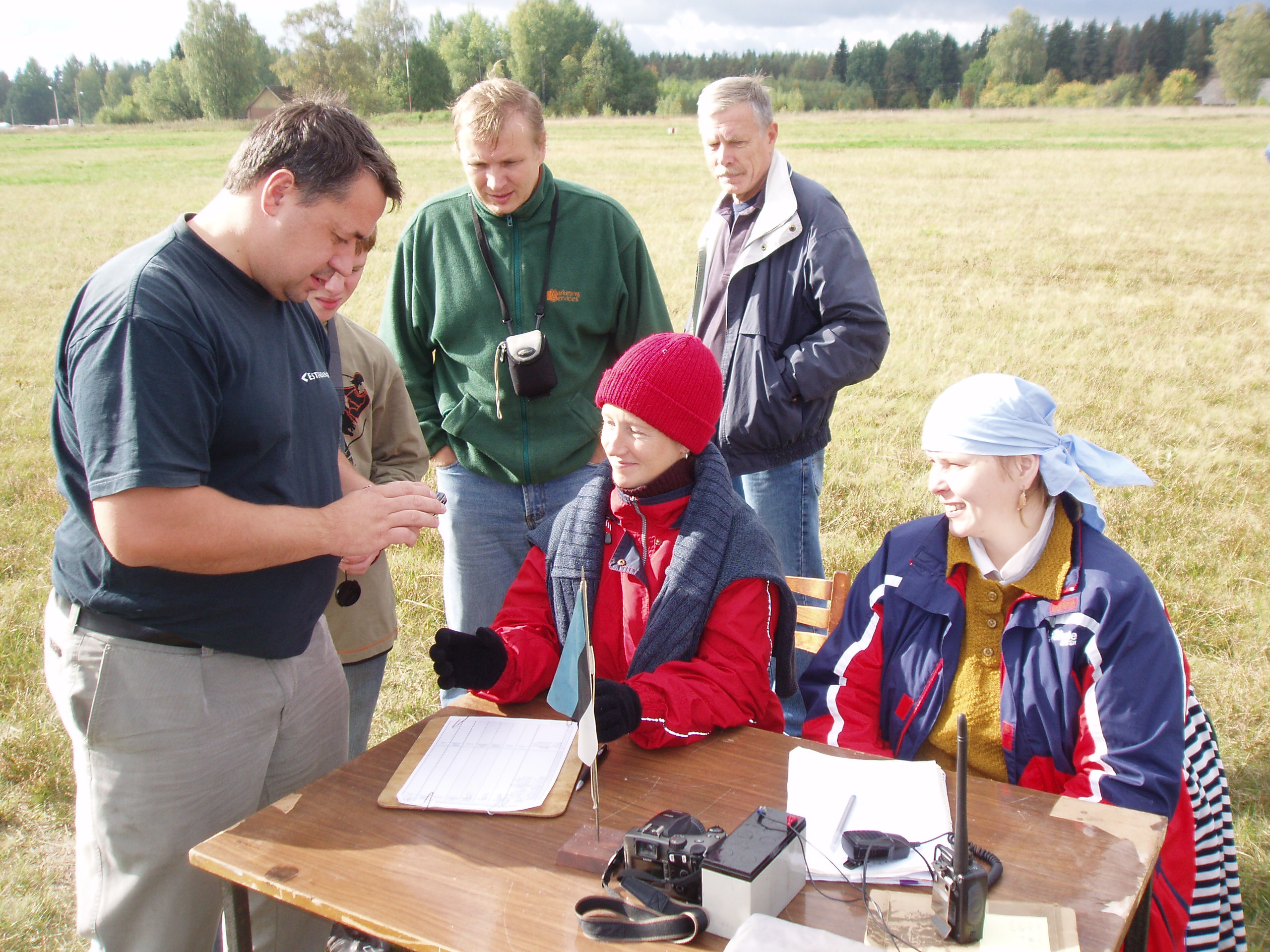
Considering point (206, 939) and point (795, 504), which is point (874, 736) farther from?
point (206, 939)

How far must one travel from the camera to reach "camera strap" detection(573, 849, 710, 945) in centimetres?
150

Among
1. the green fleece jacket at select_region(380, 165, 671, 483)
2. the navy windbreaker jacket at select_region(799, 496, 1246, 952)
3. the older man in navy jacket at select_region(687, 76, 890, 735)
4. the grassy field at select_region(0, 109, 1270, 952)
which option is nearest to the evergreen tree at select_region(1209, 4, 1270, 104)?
the grassy field at select_region(0, 109, 1270, 952)

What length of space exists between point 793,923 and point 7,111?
354 feet

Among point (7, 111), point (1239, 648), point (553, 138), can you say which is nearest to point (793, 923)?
point (1239, 648)

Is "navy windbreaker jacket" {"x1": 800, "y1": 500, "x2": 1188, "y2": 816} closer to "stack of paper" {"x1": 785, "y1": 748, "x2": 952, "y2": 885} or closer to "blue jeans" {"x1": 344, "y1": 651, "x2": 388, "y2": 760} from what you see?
"stack of paper" {"x1": 785, "y1": 748, "x2": 952, "y2": 885}

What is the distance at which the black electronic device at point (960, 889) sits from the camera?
1.41 metres

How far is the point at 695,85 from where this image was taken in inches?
2527

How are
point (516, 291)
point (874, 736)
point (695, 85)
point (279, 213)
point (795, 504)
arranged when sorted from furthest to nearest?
point (695, 85)
point (795, 504)
point (516, 291)
point (874, 736)
point (279, 213)

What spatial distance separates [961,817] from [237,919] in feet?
4.42

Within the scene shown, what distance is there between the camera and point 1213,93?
52312 mm

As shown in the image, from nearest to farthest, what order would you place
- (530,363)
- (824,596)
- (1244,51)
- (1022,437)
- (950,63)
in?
(1022,437)
(824,596)
(530,363)
(1244,51)
(950,63)

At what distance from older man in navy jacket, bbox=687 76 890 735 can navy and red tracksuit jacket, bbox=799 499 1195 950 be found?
1.01 metres

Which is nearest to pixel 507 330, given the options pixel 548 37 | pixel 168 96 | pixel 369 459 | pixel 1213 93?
pixel 369 459

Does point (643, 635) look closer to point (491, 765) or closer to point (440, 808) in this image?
point (491, 765)
